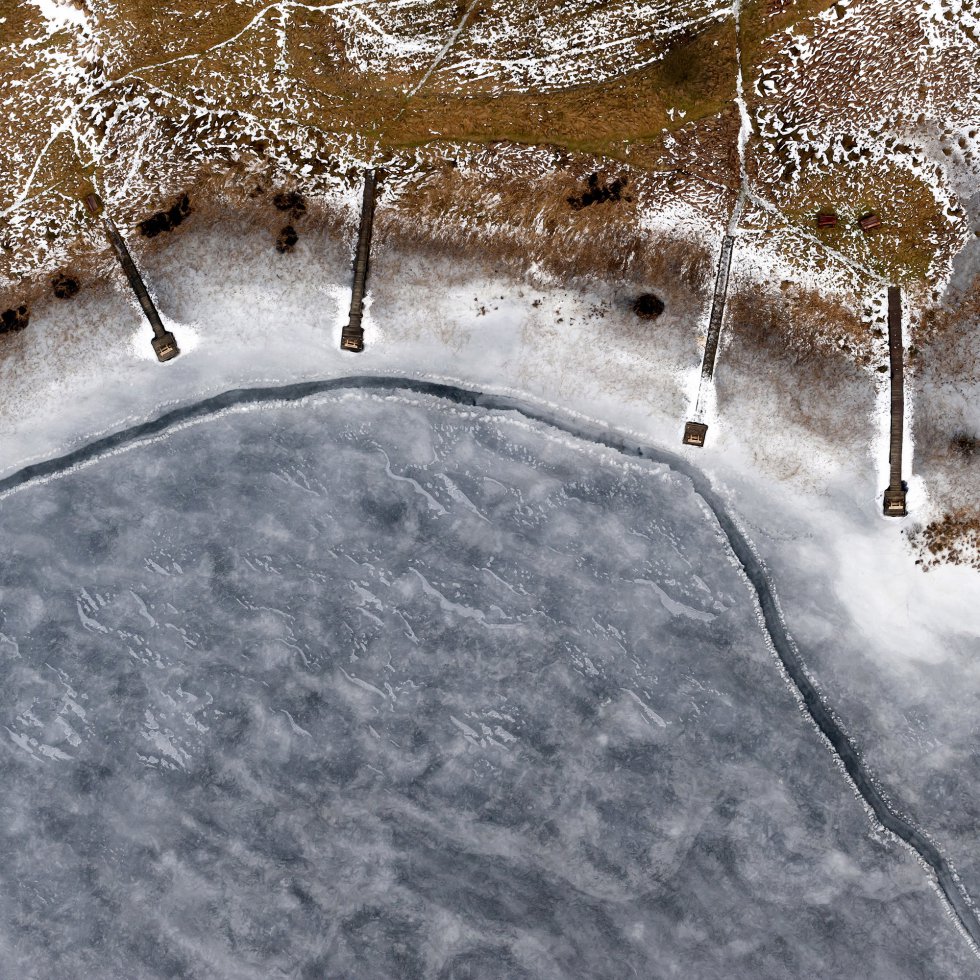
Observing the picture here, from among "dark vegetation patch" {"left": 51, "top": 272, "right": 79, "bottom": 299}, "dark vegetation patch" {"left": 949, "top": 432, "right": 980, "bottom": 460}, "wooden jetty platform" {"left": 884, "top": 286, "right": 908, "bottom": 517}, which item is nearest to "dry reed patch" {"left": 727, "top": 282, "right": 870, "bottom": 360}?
"wooden jetty platform" {"left": 884, "top": 286, "right": 908, "bottom": 517}

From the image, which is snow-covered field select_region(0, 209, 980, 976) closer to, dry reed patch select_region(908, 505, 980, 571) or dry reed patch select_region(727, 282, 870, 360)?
dry reed patch select_region(908, 505, 980, 571)

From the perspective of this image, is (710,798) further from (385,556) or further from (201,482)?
(201,482)

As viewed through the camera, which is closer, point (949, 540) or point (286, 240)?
point (949, 540)

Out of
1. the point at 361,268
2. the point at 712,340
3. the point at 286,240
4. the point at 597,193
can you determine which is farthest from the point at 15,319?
the point at 712,340

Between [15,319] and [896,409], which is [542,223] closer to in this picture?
[896,409]

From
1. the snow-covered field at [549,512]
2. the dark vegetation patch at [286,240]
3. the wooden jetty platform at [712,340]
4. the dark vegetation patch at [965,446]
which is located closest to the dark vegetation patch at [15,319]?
the snow-covered field at [549,512]

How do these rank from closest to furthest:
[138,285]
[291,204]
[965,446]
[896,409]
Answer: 1. [896,409]
2. [965,446]
3. [138,285]
4. [291,204]

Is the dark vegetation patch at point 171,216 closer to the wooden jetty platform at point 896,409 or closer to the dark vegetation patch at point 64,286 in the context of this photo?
the dark vegetation patch at point 64,286
